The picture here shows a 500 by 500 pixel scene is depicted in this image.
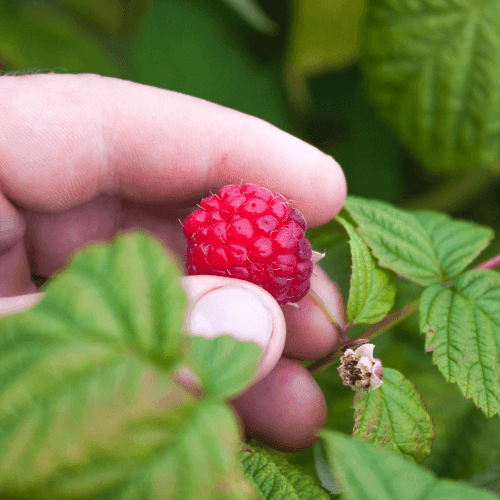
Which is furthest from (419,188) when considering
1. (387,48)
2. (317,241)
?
(317,241)

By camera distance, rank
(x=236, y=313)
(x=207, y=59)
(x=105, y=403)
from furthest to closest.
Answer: (x=207, y=59) < (x=236, y=313) < (x=105, y=403)

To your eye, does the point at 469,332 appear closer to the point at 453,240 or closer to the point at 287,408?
the point at 453,240

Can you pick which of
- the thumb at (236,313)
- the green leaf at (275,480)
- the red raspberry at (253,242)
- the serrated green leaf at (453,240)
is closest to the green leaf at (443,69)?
the serrated green leaf at (453,240)

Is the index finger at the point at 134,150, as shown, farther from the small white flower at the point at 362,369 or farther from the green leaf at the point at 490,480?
the green leaf at the point at 490,480

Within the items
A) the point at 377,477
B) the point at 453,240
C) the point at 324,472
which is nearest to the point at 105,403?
the point at 377,477

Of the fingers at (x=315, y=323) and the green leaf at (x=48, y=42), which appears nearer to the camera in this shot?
the fingers at (x=315, y=323)

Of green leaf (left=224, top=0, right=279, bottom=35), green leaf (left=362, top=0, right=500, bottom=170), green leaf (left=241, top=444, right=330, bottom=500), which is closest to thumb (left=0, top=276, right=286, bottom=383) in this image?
green leaf (left=241, top=444, right=330, bottom=500)
